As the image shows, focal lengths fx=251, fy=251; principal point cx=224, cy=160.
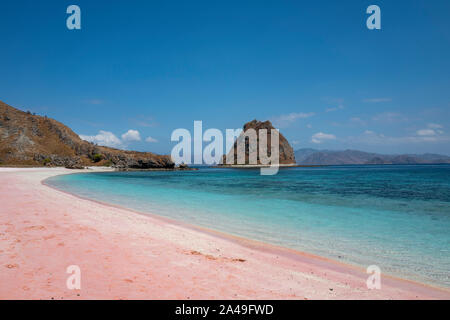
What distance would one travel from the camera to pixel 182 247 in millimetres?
7227

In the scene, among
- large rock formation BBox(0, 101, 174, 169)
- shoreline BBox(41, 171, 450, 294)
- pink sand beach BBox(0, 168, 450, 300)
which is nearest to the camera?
pink sand beach BBox(0, 168, 450, 300)

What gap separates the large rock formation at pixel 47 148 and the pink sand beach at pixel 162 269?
100490mm

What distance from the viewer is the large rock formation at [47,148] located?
93188mm

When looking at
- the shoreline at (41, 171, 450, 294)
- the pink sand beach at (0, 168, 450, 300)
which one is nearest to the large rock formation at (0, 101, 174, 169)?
the pink sand beach at (0, 168, 450, 300)

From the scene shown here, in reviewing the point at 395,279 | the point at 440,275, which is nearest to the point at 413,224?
the point at 440,275

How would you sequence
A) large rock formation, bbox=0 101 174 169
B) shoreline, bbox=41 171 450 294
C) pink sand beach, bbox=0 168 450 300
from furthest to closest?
large rock formation, bbox=0 101 174 169, shoreline, bbox=41 171 450 294, pink sand beach, bbox=0 168 450 300

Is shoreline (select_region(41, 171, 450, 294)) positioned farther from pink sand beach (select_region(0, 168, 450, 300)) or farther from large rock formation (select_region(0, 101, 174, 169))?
large rock formation (select_region(0, 101, 174, 169))

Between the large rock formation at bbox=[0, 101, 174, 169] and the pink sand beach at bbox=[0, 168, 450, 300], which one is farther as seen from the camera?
the large rock formation at bbox=[0, 101, 174, 169]

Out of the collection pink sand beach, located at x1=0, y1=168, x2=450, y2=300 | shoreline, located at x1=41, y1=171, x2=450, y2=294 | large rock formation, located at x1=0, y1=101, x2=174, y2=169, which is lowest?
shoreline, located at x1=41, y1=171, x2=450, y2=294

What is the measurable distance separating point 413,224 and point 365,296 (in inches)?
362

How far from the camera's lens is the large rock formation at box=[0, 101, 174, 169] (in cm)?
9319

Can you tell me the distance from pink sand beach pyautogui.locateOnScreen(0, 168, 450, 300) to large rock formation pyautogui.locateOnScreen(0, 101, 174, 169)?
100490 mm

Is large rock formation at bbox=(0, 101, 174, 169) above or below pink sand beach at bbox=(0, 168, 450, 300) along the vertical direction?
above

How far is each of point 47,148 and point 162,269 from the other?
401 ft
